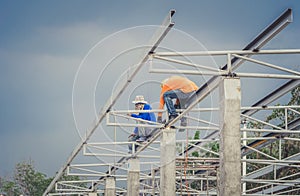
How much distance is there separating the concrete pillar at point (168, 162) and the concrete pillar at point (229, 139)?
4.78 metres

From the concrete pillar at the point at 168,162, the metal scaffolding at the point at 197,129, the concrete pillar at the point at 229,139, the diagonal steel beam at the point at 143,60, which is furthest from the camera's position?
the concrete pillar at the point at 168,162

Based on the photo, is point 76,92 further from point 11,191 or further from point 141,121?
point 11,191

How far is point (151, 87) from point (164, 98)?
90 cm

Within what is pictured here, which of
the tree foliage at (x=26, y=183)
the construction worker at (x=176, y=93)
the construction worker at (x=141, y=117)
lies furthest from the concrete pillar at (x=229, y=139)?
the tree foliage at (x=26, y=183)

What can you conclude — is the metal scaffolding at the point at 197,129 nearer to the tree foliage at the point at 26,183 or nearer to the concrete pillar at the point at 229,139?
the concrete pillar at the point at 229,139

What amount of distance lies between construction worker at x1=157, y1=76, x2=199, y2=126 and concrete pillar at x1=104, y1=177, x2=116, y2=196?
→ 10.6 meters

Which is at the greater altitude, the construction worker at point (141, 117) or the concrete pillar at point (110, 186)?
the construction worker at point (141, 117)

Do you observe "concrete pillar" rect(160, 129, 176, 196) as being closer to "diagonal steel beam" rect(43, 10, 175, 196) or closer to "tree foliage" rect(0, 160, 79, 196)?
"diagonal steel beam" rect(43, 10, 175, 196)

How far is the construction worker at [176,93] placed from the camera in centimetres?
1252

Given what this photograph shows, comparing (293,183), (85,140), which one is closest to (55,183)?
(85,140)

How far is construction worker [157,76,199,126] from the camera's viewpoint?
12.5 meters

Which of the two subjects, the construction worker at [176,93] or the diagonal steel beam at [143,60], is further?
the construction worker at [176,93]

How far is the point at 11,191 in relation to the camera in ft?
183

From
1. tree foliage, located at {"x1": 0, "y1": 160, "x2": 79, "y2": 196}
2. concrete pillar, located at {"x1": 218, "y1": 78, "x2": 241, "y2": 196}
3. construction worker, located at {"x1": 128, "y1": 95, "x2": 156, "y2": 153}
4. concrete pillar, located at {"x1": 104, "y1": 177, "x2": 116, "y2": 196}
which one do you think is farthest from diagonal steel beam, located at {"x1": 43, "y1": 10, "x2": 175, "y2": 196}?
tree foliage, located at {"x1": 0, "y1": 160, "x2": 79, "y2": 196}
